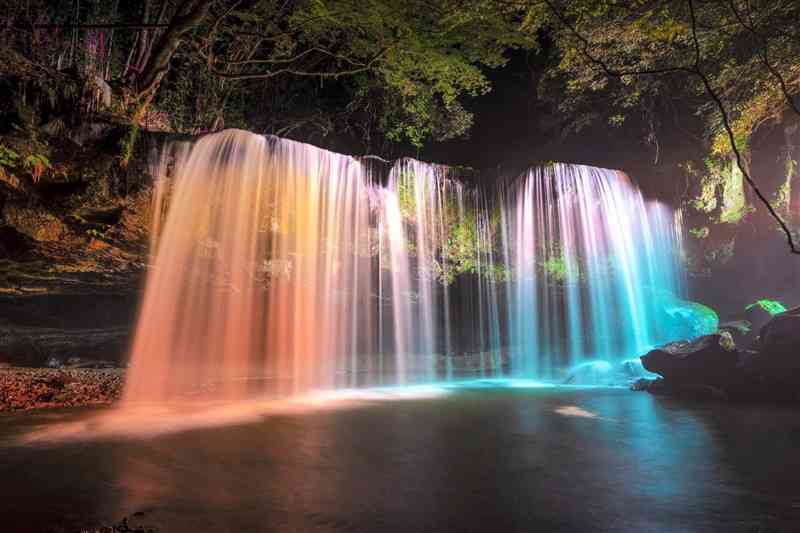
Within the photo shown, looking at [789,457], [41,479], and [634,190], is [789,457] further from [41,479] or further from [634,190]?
[634,190]

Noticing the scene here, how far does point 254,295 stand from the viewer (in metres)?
13.5

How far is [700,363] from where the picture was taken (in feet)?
39.4

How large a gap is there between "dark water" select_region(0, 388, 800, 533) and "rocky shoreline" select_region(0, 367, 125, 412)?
119 cm

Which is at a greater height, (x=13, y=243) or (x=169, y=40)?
(x=169, y=40)

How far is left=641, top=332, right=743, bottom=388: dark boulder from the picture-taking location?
11.7 meters

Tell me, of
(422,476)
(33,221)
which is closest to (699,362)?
(422,476)

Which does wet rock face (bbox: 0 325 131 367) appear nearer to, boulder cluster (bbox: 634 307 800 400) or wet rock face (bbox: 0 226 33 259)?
wet rock face (bbox: 0 226 33 259)

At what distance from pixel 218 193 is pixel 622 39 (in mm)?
11580

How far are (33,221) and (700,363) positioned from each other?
14.9 metres

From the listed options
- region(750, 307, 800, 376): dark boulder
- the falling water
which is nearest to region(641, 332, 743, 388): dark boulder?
region(750, 307, 800, 376): dark boulder

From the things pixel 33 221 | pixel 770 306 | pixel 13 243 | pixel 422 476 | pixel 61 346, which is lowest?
pixel 422 476

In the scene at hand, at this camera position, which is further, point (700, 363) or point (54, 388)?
point (700, 363)

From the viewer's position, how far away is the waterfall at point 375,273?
1123 cm

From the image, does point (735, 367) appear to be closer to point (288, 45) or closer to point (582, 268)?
point (582, 268)
